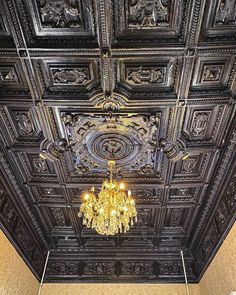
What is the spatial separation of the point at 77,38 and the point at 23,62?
33.5 inches

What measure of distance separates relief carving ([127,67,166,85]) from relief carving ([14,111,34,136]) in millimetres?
1879

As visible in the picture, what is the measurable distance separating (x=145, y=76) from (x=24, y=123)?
2.25 metres

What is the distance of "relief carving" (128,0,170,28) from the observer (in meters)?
3.43

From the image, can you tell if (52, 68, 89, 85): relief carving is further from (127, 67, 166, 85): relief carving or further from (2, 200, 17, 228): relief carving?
(2, 200, 17, 228): relief carving

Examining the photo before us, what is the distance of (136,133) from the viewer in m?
5.20

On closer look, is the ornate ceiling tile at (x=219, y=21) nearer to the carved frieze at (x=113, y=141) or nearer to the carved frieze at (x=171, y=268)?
the carved frieze at (x=113, y=141)

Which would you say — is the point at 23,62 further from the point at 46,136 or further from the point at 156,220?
the point at 156,220

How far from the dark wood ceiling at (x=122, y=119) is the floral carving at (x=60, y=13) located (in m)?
0.01

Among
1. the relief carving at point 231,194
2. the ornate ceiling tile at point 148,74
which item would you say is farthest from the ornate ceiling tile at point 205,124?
the relief carving at point 231,194

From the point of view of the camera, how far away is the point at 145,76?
4285 mm

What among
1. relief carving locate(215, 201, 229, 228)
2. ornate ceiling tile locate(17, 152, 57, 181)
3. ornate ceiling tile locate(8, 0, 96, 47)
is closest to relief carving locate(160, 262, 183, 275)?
relief carving locate(215, 201, 229, 228)

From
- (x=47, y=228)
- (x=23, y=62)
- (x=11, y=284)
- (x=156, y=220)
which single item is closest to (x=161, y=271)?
(x=156, y=220)

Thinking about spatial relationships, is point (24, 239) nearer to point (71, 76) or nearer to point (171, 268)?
point (171, 268)

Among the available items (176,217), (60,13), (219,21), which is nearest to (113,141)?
(60,13)
